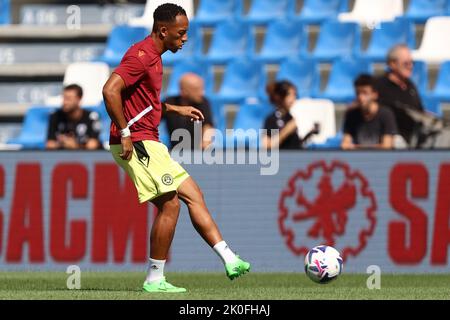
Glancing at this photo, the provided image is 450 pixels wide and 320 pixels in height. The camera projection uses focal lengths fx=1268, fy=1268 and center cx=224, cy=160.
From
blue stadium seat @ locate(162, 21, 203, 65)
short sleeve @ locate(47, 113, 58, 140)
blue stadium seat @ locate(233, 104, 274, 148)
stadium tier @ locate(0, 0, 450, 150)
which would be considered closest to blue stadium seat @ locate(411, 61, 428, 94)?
stadium tier @ locate(0, 0, 450, 150)

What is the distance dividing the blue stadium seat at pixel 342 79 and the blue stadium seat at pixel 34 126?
3.85 meters

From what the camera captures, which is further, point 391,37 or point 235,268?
point 391,37

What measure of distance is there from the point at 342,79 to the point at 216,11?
2654mm

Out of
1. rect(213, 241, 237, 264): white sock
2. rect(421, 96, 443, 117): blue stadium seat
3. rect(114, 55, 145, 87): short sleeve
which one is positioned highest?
rect(114, 55, 145, 87): short sleeve

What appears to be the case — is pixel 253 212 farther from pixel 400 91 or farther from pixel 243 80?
pixel 243 80

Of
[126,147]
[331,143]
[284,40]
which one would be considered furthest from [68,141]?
[126,147]

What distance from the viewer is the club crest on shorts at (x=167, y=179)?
30.8ft

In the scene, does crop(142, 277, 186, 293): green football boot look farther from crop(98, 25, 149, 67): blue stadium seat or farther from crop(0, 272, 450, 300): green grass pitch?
crop(98, 25, 149, 67): blue stadium seat

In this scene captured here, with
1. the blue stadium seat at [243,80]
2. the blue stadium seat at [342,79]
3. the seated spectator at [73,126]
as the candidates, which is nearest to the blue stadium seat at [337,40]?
the blue stadium seat at [342,79]

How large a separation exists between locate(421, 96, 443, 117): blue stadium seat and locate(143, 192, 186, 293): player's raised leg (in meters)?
→ 7.52

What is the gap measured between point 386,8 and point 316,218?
5.34 m

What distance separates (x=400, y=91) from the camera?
15.2m

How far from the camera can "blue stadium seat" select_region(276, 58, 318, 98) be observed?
17.5 metres

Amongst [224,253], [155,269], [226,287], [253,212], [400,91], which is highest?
[400,91]
